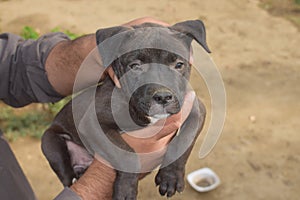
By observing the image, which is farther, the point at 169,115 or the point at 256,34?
Answer: the point at 256,34

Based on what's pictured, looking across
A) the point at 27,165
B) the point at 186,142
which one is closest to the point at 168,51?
the point at 186,142

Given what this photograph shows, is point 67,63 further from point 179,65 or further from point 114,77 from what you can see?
point 179,65

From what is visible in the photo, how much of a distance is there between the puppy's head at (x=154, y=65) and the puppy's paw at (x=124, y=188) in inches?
15.6

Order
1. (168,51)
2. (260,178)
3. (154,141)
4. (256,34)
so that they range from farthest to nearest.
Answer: (256,34), (260,178), (154,141), (168,51)

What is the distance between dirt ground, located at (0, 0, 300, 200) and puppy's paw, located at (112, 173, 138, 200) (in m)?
1.55

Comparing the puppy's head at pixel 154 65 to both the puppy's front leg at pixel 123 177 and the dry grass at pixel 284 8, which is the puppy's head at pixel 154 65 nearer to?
the puppy's front leg at pixel 123 177

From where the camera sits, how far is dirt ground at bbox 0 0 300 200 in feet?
16.7

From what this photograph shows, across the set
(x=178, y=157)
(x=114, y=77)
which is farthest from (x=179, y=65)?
(x=178, y=157)

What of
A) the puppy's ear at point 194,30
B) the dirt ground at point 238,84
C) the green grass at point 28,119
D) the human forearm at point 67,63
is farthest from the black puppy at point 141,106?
the green grass at point 28,119

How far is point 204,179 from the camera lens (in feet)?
16.7

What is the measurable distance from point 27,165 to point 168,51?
276 cm

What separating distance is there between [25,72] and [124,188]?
1.03 metres

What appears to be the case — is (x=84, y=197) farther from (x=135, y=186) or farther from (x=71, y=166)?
(x=71, y=166)

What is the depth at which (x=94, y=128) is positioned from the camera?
3455mm
